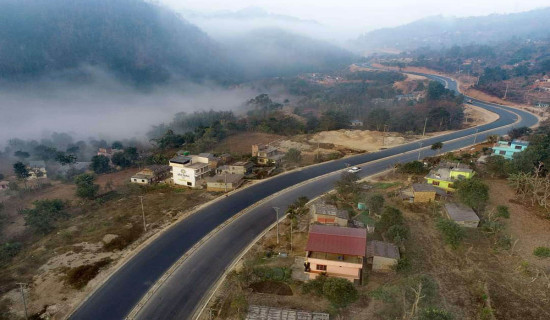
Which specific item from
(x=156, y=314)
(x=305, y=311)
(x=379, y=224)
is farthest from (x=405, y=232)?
(x=156, y=314)

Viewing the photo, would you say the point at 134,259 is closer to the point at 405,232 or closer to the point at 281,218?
the point at 281,218

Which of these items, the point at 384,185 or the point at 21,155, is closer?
the point at 384,185

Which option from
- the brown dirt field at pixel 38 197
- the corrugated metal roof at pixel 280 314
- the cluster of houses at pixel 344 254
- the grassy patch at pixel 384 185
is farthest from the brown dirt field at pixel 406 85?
the corrugated metal roof at pixel 280 314

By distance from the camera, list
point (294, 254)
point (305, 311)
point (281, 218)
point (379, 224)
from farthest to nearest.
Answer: point (281, 218) → point (379, 224) → point (294, 254) → point (305, 311)

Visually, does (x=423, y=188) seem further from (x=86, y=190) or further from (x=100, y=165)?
(x=100, y=165)

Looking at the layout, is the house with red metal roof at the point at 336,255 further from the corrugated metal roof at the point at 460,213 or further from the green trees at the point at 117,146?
the green trees at the point at 117,146

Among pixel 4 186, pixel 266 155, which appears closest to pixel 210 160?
pixel 266 155
